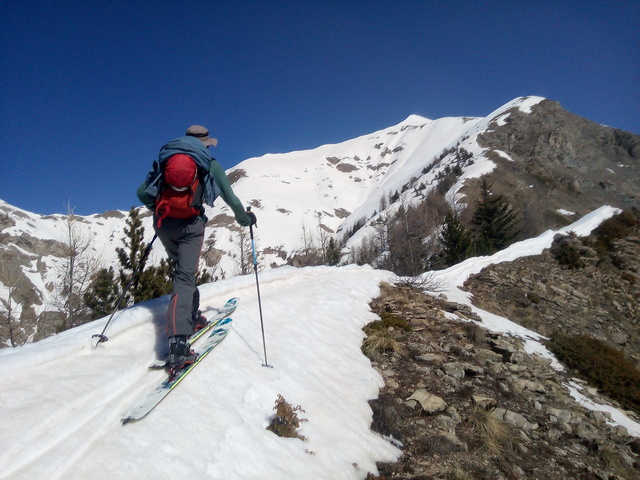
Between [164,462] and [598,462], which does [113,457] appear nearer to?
[164,462]

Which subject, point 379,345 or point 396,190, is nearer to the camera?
point 379,345

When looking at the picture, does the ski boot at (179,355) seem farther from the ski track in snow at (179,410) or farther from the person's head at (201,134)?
the person's head at (201,134)

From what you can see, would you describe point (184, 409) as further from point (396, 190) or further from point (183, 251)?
point (396, 190)

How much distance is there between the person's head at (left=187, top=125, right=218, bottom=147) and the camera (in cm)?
400

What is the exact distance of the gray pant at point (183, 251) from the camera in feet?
12.2

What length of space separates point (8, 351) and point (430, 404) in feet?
15.5

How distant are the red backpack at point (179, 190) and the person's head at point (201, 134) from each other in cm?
55

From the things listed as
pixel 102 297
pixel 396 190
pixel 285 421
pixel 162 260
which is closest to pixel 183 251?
pixel 285 421

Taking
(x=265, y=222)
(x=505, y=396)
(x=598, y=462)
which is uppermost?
(x=265, y=222)

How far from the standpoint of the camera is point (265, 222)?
9588 centimetres

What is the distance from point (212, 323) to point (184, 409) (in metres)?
1.76

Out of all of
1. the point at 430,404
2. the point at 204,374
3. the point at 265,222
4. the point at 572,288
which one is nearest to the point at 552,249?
the point at 572,288

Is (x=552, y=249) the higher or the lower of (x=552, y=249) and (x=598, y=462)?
the higher

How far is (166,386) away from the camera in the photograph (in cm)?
302
